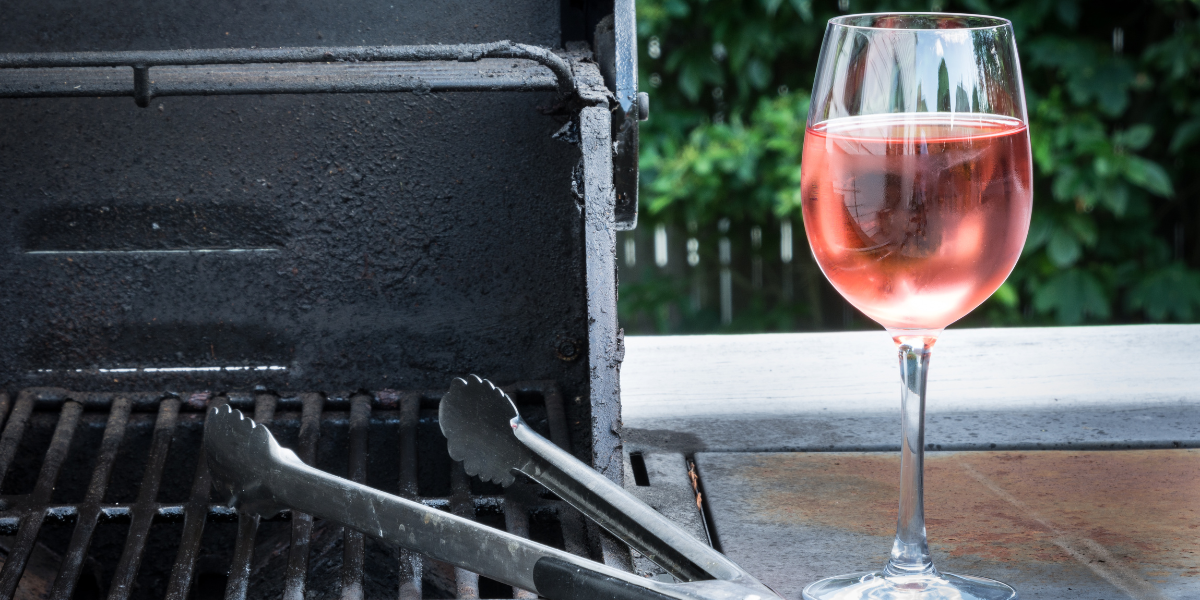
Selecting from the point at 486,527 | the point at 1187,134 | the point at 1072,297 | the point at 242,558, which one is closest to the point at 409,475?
the point at 242,558

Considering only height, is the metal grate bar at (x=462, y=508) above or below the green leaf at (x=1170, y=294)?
above

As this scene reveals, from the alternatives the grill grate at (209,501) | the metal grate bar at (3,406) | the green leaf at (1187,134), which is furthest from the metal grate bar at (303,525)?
the green leaf at (1187,134)

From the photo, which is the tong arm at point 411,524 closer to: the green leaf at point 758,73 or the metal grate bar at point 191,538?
the metal grate bar at point 191,538

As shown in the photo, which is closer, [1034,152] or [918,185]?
[918,185]

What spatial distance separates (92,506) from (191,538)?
3.6 inches

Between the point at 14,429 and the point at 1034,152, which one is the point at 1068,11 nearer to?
the point at 1034,152

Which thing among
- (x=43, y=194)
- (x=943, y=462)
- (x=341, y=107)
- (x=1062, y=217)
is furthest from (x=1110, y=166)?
(x=43, y=194)

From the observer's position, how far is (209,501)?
2.48ft

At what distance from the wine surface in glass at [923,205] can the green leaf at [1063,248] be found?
2453 mm

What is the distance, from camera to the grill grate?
672mm

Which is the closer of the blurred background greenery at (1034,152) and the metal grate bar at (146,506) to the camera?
the metal grate bar at (146,506)

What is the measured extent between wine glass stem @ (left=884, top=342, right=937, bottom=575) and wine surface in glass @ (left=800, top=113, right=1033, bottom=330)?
24mm

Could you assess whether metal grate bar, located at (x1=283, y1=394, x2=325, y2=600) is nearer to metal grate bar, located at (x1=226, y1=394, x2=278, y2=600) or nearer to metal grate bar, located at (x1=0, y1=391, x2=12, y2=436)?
metal grate bar, located at (x1=226, y1=394, x2=278, y2=600)

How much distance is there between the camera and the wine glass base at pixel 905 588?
23.5 inches
